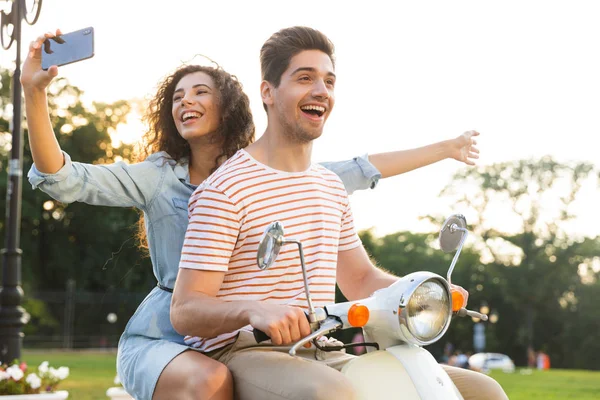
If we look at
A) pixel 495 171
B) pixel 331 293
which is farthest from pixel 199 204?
pixel 495 171

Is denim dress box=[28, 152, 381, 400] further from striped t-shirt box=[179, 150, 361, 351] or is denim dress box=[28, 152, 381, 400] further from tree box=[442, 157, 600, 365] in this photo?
tree box=[442, 157, 600, 365]

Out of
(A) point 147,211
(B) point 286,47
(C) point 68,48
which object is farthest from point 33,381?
(B) point 286,47

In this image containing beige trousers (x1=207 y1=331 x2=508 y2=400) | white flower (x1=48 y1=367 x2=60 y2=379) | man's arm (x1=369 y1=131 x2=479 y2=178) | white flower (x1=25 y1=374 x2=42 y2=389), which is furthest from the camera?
white flower (x1=48 y1=367 x2=60 y2=379)

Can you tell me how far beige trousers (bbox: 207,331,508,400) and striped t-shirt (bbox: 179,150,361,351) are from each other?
4.5 inches

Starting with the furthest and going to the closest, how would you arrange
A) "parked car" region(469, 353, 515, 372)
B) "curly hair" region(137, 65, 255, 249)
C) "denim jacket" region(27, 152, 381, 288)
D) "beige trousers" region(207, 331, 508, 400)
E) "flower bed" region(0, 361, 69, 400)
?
"parked car" region(469, 353, 515, 372), "flower bed" region(0, 361, 69, 400), "curly hair" region(137, 65, 255, 249), "denim jacket" region(27, 152, 381, 288), "beige trousers" region(207, 331, 508, 400)

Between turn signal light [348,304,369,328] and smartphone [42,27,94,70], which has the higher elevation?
smartphone [42,27,94,70]

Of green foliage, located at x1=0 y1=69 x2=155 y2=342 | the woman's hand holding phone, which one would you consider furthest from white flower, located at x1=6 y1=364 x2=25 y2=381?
green foliage, located at x1=0 y1=69 x2=155 y2=342

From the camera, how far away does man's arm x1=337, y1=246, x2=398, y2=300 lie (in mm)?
3125

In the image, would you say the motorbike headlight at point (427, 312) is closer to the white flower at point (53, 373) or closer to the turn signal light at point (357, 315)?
the turn signal light at point (357, 315)

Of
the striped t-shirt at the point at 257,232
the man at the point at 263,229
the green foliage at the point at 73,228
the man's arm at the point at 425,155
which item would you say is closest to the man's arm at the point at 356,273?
the man at the point at 263,229

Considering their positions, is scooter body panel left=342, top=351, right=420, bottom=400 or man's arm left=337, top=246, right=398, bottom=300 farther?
man's arm left=337, top=246, right=398, bottom=300

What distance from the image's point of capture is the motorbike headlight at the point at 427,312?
241 centimetres

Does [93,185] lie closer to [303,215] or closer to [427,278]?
[303,215]

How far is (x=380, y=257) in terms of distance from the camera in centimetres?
5044
